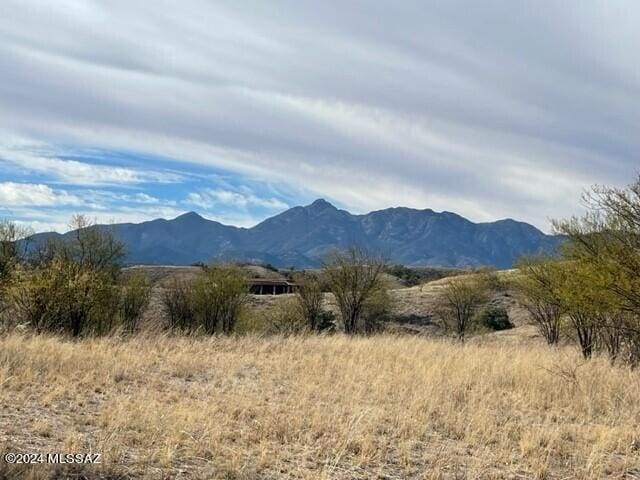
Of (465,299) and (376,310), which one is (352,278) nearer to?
(376,310)

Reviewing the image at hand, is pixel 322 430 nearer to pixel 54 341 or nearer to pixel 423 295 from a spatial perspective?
pixel 54 341

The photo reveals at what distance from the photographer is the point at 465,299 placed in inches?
1706

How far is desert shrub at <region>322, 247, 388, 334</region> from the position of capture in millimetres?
34531

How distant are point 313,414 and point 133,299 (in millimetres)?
24493

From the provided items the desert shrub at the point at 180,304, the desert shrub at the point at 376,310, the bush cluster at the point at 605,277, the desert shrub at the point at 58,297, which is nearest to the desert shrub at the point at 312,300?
the desert shrub at the point at 376,310

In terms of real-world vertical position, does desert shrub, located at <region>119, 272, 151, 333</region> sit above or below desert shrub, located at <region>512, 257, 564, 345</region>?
below

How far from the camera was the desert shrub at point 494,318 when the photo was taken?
43.9 meters

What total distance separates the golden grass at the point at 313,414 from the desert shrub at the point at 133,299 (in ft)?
59.6

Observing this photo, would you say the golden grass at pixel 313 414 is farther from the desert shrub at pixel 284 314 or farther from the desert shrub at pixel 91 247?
the desert shrub at pixel 284 314

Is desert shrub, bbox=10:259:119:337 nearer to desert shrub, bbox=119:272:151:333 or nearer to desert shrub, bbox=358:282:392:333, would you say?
desert shrub, bbox=119:272:151:333

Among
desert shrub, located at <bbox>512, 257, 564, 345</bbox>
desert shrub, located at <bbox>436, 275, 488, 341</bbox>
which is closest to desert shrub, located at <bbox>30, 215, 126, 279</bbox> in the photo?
desert shrub, located at <bbox>512, 257, 564, 345</bbox>

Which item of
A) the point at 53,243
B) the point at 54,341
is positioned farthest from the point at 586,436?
the point at 53,243

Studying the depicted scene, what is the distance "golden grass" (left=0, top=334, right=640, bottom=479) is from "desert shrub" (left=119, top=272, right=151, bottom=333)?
18166mm

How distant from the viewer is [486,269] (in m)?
48.1
